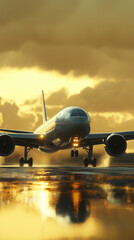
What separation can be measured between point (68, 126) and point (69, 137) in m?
1.01

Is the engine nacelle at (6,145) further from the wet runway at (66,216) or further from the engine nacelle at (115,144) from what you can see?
the wet runway at (66,216)

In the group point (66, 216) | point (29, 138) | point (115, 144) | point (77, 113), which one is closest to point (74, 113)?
point (77, 113)

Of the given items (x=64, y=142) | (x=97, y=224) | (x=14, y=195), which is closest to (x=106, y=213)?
(x=97, y=224)

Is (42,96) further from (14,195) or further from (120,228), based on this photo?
(120,228)

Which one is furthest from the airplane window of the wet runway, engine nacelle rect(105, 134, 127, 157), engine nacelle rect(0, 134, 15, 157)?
the wet runway

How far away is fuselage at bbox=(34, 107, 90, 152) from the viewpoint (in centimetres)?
2958

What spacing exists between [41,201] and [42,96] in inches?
2124

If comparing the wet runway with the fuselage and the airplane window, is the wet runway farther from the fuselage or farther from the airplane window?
the airplane window

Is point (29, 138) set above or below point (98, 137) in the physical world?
above

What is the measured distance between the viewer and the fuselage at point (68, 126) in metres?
29.6

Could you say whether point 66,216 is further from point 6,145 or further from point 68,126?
point 6,145

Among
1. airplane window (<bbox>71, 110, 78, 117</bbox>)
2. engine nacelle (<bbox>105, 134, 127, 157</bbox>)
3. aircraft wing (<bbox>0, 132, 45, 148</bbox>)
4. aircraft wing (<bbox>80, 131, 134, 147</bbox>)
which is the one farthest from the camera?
aircraft wing (<bbox>80, 131, 134, 147</bbox>)

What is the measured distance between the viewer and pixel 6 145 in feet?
102

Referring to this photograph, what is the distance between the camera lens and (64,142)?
31.6 meters
